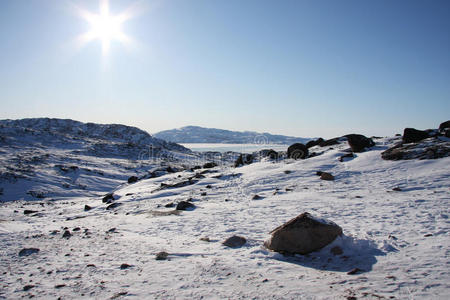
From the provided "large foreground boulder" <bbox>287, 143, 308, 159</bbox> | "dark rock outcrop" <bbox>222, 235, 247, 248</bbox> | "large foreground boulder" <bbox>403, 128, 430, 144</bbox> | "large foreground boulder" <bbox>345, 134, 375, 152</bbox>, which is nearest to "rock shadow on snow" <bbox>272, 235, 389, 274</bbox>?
"dark rock outcrop" <bbox>222, 235, 247, 248</bbox>

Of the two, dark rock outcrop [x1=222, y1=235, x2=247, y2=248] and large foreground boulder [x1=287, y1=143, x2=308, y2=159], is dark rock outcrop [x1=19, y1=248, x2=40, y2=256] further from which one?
large foreground boulder [x1=287, y1=143, x2=308, y2=159]

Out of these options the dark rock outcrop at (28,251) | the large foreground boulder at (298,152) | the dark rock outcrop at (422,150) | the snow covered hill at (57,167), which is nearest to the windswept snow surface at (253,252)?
the dark rock outcrop at (28,251)

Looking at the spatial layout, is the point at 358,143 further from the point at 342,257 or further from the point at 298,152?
the point at 342,257

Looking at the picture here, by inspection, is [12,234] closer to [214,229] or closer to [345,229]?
[214,229]

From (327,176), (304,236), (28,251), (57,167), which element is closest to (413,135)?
(327,176)

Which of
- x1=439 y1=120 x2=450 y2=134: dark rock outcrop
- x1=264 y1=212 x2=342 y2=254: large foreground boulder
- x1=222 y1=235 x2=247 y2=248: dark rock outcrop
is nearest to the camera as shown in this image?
x1=264 y1=212 x2=342 y2=254: large foreground boulder

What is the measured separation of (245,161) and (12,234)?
76.4ft

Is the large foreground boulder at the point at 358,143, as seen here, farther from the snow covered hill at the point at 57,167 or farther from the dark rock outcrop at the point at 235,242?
the snow covered hill at the point at 57,167

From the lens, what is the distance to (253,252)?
23.3 ft

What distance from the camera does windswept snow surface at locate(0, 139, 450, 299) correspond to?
4977 mm

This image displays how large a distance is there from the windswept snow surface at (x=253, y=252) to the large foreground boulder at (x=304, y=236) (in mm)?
211

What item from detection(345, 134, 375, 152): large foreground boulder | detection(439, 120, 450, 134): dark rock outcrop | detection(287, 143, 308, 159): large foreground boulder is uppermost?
detection(439, 120, 450, 134): dark rock outcrop

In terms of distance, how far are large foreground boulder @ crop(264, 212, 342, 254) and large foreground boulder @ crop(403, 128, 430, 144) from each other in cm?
1900

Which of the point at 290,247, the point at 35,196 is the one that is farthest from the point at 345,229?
the point at 35,196
